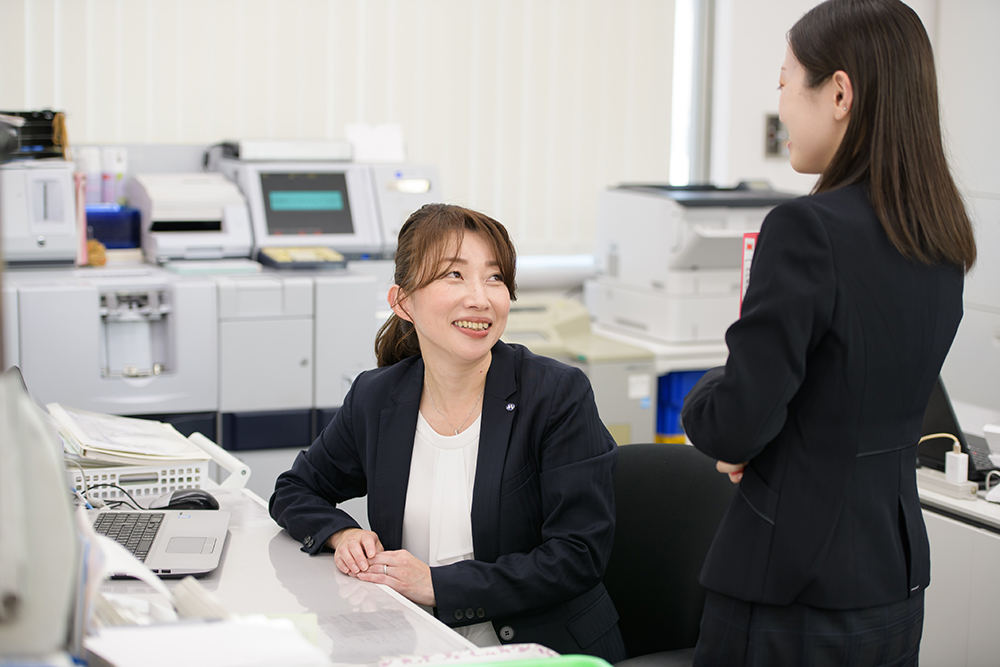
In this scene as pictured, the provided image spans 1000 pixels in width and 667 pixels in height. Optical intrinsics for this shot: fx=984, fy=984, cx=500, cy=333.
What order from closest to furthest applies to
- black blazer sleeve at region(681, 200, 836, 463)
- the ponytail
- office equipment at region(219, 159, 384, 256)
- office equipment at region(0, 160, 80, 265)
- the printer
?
black blazer sleeve at region(681, 200, 836, 463) → the ponytail → office equipment at region(0, 160, 80, 265) → office equipment at region(219, 159, 384, 256) → the printer

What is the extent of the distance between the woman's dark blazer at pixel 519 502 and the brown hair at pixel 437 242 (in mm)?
147

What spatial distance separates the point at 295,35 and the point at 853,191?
9.86 ft

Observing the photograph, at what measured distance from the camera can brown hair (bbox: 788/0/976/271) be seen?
1.11m

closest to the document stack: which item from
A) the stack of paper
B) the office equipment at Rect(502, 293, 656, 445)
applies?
the stack of paper

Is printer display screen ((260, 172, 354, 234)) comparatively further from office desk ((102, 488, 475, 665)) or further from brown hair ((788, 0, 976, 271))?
brown hair ((788, 0, 976, 271))

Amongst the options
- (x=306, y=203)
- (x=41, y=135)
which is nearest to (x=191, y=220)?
(x=306, y=203)

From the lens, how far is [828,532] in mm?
1099

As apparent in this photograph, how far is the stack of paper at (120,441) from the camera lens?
68.0 inches

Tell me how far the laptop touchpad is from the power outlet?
3609 millimetres

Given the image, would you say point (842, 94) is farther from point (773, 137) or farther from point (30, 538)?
point (773, 137)

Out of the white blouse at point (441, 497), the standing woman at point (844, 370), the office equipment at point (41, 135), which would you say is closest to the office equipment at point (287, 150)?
the office equipment at point (41, 135)

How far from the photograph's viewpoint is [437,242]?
4.97ft

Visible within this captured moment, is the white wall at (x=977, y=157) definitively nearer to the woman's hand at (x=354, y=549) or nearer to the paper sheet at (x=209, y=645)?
the woman's hand at (x=354, y=549)

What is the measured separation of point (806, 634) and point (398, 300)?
0.81 m
